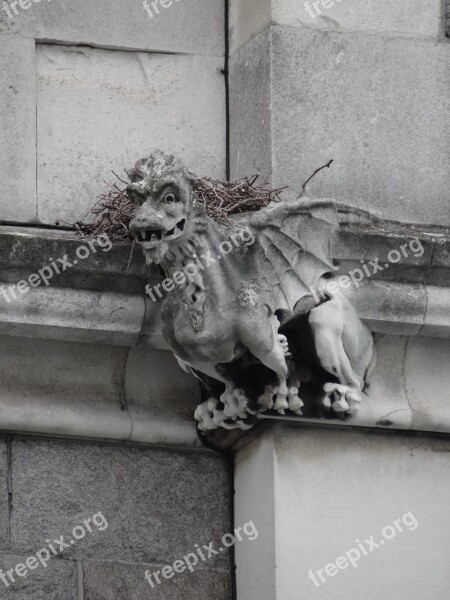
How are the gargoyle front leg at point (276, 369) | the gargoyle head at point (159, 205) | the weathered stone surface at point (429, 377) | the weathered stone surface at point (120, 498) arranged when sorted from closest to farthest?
the gargoyle head at point (159, 205) → the gargoyle front leg at point (276, 369) → the weathered stone surface at point (120, 498) → the weathered stone surface at point (429, 377)

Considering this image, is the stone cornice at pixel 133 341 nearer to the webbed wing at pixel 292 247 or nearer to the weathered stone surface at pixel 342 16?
the webbed wing at pixel 292 247

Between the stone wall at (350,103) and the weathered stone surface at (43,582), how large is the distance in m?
1.19

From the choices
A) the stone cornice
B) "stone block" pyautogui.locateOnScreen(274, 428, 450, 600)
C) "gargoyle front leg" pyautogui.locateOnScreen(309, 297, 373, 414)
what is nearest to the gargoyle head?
the stone cornice

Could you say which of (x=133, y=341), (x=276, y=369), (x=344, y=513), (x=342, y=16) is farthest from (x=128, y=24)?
(x=344, y=513)

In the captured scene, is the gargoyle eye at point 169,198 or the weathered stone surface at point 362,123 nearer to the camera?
the gargoyle eye at point 169,198

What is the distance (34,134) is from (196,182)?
78 cm

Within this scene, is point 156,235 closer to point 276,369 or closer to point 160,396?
point 276,369

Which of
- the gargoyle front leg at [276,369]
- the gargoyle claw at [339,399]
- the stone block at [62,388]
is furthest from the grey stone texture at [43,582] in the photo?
the gargoyle claw at [339,399]

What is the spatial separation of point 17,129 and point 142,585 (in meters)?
1.29

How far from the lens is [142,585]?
728cm

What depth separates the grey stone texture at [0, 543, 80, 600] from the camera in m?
7.16

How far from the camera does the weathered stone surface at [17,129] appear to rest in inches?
295

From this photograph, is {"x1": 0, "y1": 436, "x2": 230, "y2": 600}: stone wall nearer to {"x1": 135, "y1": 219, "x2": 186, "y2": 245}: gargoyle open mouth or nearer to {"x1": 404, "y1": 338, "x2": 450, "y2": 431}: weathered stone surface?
{"x1": 404, "y1": 338, "x2": 450, "y2": 431}: weathered stone surface

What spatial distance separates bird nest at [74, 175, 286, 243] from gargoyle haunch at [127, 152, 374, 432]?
0.07m
